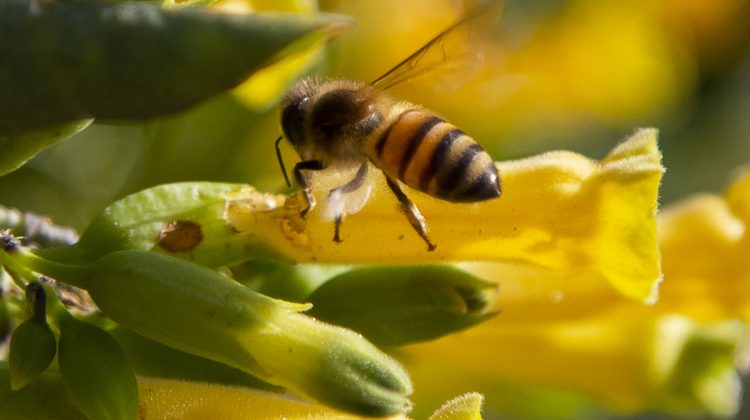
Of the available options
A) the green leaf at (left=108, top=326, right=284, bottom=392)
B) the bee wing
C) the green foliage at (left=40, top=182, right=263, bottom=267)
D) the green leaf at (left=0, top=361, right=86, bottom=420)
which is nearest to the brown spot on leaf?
the green foliage at (left=40, top=182, right=263, bottom=267)

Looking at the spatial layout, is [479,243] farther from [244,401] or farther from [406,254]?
[244,401]

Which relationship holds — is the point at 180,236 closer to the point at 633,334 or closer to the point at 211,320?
the point at 211,320

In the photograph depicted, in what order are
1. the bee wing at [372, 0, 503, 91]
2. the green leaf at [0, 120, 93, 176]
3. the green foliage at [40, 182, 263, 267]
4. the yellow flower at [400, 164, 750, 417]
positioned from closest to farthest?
the green leaf at [0, 120, 93, 176], the green foliage at [40, 182, 263, 267], the bee wing at [372, 0, 503, 91], the yellow flower at [400, 164, 750, 417]

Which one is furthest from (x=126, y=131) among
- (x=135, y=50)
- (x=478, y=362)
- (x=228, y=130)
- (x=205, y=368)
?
(x=135, y=50)

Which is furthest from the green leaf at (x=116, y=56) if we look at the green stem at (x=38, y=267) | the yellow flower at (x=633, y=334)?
the yellow flower at (x=633, y=334)

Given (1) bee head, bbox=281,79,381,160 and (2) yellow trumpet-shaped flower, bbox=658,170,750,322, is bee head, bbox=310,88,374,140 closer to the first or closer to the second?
(1) bee head, bbox=281,79,381,160

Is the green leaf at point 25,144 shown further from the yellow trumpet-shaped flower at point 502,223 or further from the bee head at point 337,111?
the bee head at point 337,111
